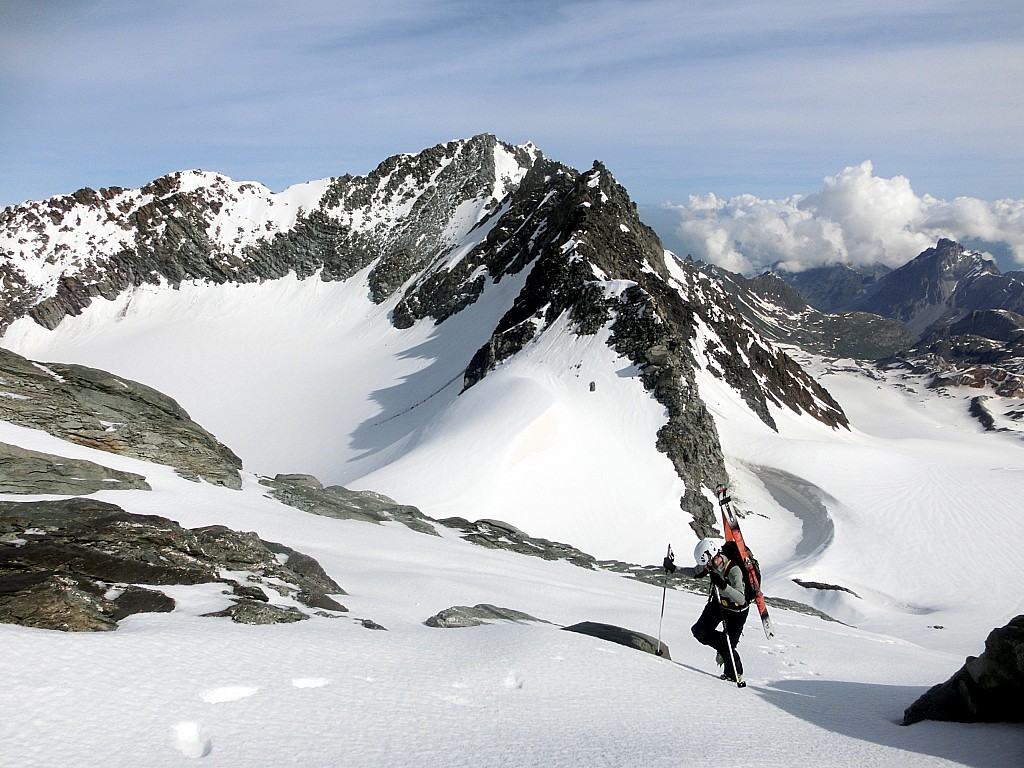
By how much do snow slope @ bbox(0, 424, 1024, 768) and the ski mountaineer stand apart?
1.56 ft

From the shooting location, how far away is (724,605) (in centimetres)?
836

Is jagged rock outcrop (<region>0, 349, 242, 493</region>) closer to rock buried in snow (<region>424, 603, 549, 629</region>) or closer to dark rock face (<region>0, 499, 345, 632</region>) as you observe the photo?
dark rock face (<region>0, 499, 345, 632</region>)

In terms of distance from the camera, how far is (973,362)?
17112 cm

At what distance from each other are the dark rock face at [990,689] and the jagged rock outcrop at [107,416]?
16.1 meters

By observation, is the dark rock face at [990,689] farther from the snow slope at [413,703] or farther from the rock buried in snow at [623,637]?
the rock buried in snow at [623,637]

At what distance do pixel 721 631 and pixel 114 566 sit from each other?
7.91m

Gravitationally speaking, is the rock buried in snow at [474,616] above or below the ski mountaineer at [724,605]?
below

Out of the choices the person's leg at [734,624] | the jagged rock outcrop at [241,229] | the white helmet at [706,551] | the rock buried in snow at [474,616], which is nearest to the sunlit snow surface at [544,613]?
the rock buried in snow at [474,616]

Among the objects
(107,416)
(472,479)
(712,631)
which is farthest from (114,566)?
(472,479)

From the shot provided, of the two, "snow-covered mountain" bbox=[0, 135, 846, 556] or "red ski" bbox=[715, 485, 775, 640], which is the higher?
"snow-covered mountain" bbox=[0, 135, 846, 556]

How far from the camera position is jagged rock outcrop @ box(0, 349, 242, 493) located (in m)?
15.5

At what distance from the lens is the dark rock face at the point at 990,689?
6.09m

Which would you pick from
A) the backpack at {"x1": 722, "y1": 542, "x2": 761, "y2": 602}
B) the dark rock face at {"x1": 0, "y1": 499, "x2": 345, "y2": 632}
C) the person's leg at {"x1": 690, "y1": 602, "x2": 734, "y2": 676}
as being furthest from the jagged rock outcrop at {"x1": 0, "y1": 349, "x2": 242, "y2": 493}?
the backpack at {"x1": 722, "y1": 542, "x2": 761, "y2": 602}

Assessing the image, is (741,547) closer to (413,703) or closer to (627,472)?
(413,703)
